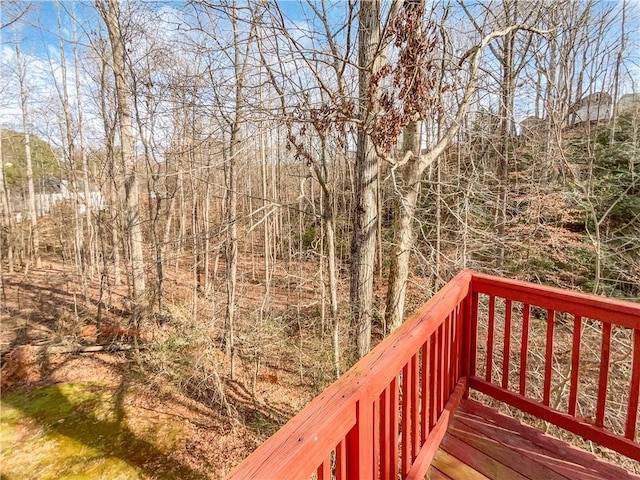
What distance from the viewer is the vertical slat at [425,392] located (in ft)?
5.27

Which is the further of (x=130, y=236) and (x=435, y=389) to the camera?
(x=130, y=236)

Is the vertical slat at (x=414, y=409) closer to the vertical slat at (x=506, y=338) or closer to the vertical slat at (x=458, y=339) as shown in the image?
the vertical slat at (x=458, y=339)

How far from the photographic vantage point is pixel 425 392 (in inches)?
65.6

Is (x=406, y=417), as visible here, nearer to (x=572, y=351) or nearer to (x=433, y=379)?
(x=433, y=379)

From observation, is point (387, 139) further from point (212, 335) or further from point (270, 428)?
point (270, 428)

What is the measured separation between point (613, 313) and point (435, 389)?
3.31 ft

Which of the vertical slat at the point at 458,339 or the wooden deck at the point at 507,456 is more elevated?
the vertical slat at the point at 458,339

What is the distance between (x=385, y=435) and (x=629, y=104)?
1525 cm

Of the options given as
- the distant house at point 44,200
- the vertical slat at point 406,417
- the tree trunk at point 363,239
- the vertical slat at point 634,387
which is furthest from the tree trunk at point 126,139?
the vertical slat at point 634,387

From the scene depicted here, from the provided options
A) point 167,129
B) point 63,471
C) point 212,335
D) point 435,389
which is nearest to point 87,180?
point 167,129

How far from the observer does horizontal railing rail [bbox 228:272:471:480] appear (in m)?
0.74

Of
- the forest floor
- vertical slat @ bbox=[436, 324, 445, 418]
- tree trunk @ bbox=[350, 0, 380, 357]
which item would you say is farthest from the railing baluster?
the forest floor

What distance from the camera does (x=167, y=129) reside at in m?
7.39

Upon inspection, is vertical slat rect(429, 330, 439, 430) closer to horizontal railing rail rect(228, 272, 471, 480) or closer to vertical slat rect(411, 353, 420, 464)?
horizontal railing rail rect(228, 272, 471, 480)
